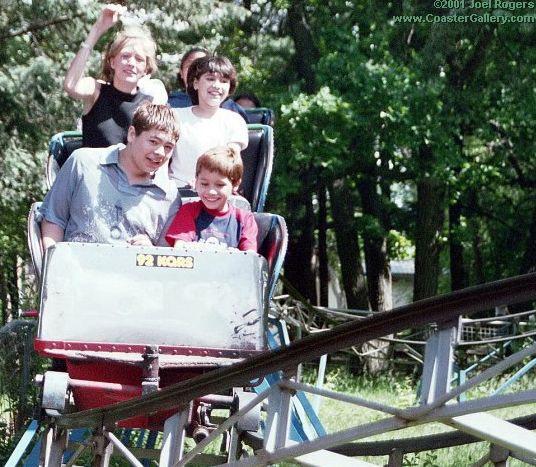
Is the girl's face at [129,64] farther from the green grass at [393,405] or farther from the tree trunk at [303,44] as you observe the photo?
the tree trunk at [303,44]

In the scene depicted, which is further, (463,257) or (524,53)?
(463,257)

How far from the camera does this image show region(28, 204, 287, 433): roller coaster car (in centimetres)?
467

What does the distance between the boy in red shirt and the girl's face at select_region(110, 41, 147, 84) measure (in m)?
A: 0.87

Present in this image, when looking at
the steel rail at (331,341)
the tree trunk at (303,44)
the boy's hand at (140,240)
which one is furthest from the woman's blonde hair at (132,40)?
the tree trunk at (303,44)

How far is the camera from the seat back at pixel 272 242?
5320 mm

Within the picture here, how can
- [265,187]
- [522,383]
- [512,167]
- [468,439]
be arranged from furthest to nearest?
[512,167], [522,383], [265,187], [468,439]

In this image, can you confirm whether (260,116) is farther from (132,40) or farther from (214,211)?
(214,211)

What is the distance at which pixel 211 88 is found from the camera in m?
6.06

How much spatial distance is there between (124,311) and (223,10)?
11.0 meters

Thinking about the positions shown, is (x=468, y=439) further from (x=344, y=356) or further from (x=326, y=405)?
(x=344, y=356)

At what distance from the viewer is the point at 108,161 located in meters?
5.13

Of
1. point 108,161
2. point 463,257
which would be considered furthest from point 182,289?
point 463,257

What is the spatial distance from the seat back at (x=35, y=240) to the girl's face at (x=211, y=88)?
128 centimetres

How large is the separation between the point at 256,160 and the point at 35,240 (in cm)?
191
